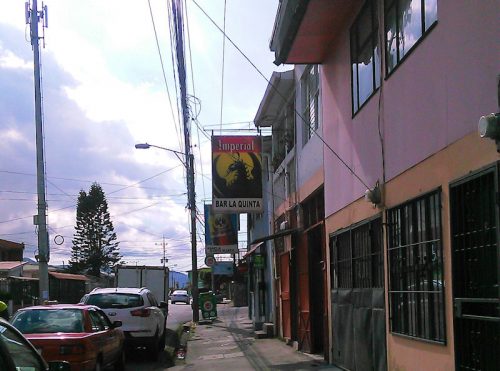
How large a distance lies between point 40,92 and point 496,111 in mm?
18204

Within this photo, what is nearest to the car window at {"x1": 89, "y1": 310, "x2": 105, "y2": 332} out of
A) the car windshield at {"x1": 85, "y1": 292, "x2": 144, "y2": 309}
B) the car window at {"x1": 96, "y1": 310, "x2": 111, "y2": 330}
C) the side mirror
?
the car window at {"x1": 96, "y1": 310, "x2": 111, "y2": 330}

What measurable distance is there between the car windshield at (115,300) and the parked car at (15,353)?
34.1 feet

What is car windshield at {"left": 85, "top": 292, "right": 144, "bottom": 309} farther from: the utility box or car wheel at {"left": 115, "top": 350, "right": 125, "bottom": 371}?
the utility box

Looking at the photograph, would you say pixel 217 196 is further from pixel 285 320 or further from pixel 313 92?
pixel 313 92

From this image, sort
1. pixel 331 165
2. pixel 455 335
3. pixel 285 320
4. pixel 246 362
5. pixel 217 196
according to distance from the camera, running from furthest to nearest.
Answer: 1. pixel 217 196
2. pixel 285 320
3. pixel 246 362
4. pixel 331 165
5. pixel 455 335

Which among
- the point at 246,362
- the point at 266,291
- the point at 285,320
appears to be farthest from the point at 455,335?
the point at 266,291

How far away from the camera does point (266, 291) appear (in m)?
24.0

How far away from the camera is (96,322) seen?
37.3 feet

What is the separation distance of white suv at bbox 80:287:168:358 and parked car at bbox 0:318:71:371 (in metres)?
10.2

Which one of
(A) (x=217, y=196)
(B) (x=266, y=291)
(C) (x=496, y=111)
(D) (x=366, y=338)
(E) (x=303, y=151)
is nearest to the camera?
(C) (x=496, y=111)

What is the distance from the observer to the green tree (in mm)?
81625

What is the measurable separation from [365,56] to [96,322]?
6.43 m

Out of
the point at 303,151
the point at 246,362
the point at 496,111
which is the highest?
the point at 303,151

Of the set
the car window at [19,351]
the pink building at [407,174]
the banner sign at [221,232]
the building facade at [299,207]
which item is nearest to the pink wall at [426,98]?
the pink building at [407,174]
